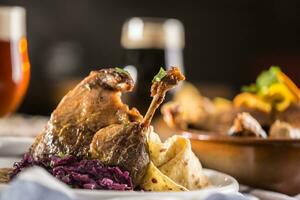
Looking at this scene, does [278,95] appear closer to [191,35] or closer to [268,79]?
[268,79]

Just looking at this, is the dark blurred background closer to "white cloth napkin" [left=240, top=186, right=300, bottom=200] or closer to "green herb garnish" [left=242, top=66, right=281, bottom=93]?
"green herb garnish" [left=242, top=66, right=281, bottom=93]

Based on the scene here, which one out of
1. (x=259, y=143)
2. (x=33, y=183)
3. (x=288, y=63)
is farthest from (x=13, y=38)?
(x=288, y=63)

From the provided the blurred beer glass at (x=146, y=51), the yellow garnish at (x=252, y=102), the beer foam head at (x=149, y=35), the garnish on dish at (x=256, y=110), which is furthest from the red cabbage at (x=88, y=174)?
the beer foam head at (x=149, y=35)

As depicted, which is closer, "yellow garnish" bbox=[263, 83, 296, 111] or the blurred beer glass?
"yellow garnish" bbox=[263, 83, 296, 111]

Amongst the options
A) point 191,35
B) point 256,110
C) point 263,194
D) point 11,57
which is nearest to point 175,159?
point 263,194

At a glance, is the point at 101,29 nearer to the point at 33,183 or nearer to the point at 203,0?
the point at 203,0

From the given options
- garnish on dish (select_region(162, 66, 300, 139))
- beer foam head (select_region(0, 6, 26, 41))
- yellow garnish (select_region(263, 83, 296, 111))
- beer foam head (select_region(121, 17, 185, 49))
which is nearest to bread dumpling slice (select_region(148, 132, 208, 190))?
garnish on dish (select_region(162, 66, 300, 139))
